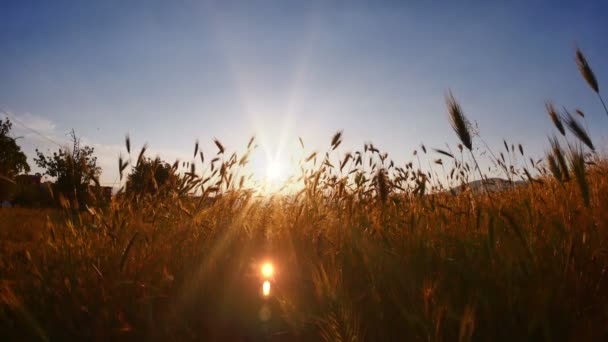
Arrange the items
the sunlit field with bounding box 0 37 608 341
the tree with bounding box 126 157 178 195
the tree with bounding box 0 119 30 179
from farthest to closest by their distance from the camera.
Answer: the tree with bounding box 0 119 30 179
the tree with bounding box 126 157 178 195
the sunlit field with bounding box 0 37 608 341

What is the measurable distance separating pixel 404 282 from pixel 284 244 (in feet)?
2.77

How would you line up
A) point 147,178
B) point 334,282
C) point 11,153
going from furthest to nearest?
point 11,153 < point 147,178 < point 334,282

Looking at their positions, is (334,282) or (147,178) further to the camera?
(147,178)

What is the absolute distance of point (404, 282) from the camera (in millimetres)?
1273

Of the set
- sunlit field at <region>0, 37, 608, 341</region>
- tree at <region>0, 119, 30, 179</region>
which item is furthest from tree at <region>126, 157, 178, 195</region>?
tree at <region>0, 119, 30, 179</region>

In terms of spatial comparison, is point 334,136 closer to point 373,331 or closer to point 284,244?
point 284,244

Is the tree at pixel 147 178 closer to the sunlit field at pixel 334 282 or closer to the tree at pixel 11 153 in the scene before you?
the sunlit field at pixel 334 282

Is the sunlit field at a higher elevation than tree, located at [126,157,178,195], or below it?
below

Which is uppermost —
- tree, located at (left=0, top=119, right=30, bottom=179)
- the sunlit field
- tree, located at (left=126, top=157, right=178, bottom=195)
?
tree, located at (left=0, top=119, right=30, bottom=179)

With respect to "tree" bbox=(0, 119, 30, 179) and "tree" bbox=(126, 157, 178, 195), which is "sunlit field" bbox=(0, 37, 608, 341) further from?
"tree" bbox=(0, 119, 30, 179)

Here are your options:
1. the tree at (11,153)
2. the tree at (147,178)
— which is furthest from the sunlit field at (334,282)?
the tree at (11,153)

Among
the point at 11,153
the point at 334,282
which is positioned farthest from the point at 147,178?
the point at 11,153

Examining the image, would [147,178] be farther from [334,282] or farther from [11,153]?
[11,153]

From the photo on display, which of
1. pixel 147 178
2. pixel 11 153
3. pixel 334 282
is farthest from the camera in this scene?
pixel 11 153
